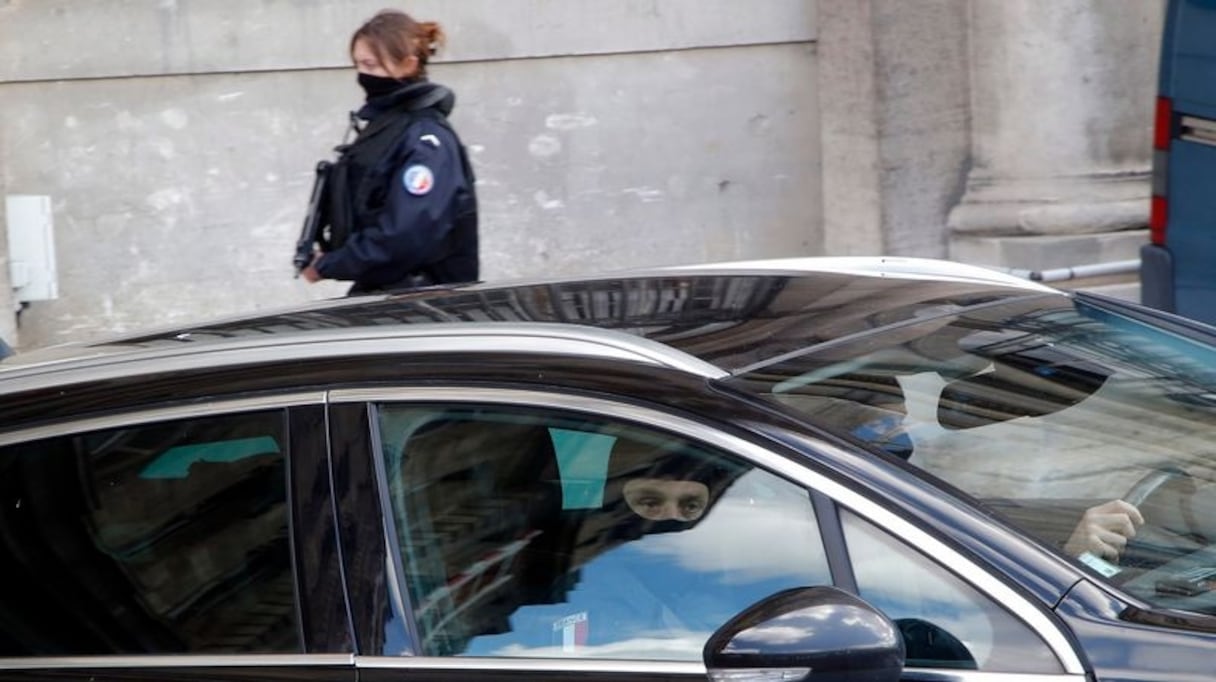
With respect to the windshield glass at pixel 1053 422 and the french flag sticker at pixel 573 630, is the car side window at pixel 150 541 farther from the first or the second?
the windshield glass at pixel 1053 422

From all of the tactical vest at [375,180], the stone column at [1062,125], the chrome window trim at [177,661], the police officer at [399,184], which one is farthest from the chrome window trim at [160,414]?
the stone column at [1062,125]

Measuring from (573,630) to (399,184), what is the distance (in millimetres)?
2652

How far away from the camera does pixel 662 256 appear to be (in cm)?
895

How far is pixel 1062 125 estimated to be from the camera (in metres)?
8.33

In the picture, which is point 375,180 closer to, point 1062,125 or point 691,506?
point 691,506

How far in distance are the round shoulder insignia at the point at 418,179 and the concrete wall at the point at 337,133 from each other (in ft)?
12.1

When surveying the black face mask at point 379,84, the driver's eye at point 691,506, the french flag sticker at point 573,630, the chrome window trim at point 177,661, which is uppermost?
the black face mask at point 379,84

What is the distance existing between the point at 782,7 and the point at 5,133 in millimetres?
3738

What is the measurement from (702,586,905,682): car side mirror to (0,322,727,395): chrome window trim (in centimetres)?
43

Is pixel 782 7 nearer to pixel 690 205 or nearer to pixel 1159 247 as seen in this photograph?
pixel 690 205

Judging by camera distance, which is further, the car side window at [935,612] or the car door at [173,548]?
the car door at [173,548]

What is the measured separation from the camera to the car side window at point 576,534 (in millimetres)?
2596

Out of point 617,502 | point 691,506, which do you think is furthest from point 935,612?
point 617,502

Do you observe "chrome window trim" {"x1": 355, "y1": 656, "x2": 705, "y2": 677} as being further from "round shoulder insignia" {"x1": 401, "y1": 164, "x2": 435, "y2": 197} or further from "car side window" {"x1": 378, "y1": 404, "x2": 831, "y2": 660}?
"round shoulder insignia" {"x1": 401, "y1": 164, "x2": 435, "y2": 197}
